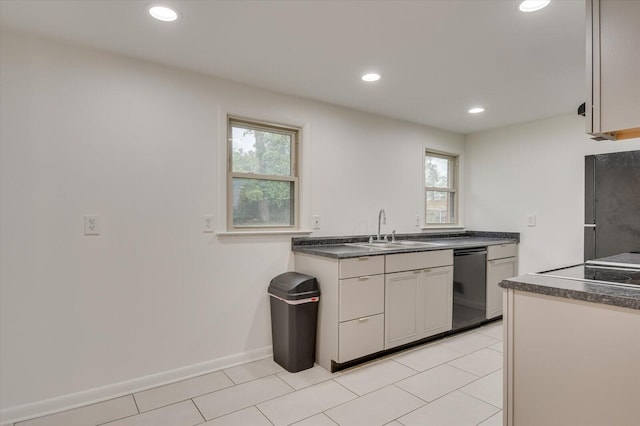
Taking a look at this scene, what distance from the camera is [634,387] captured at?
1118 millimetres

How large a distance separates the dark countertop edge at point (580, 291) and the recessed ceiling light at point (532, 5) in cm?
139

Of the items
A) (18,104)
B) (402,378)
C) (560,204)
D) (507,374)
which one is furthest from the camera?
(560,204)

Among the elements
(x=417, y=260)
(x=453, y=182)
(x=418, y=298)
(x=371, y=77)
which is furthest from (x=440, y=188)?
(x=371, y=77)

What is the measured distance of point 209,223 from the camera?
270 centimetres

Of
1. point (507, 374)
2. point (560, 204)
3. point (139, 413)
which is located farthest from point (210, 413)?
point (560, 204)

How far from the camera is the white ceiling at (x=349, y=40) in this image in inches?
72.7

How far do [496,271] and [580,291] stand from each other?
2.85 meters

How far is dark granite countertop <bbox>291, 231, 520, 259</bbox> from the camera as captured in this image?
2.80m

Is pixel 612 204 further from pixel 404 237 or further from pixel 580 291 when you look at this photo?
pixel 580 291

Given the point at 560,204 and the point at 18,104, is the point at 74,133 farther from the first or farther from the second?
the point at 560,204

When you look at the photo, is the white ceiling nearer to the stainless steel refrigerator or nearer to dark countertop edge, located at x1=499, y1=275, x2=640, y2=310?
the stainless steel refrigerator

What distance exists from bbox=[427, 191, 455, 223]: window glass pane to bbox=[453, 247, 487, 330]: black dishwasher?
886 millimetres

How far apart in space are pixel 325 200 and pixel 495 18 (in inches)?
77.0

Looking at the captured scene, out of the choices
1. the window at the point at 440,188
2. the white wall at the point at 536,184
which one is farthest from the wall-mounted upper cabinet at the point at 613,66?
the window at the point at 440,188
